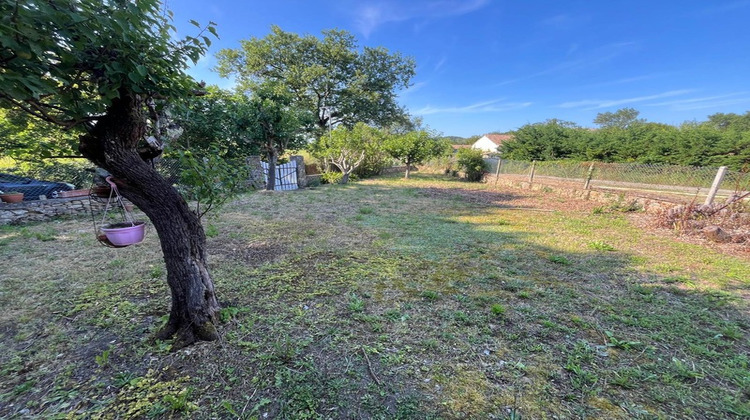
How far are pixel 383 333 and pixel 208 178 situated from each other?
5.79 ft

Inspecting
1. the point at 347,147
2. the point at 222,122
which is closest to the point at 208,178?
the point at 222,122

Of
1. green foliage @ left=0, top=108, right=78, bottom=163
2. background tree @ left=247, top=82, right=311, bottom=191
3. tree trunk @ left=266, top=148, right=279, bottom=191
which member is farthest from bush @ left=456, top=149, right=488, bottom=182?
green foliage @ left=0, top=108, right=78, bottom=163

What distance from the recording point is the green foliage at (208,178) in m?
1.93

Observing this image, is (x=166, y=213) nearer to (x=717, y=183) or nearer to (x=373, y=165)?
(x=717, y=183)

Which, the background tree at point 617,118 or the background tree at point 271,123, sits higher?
the background tree at point 617,118

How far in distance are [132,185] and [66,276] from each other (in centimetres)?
224

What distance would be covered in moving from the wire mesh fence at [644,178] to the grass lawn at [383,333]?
2.85 metres

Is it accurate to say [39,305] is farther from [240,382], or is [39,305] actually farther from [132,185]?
[240,382]

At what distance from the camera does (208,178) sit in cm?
204

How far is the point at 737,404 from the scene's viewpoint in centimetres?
A: 154

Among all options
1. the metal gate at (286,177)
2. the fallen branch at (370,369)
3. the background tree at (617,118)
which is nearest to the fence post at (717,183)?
the fallen branch at (370,369)

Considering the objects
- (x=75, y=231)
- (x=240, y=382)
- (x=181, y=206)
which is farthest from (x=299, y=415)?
(x=75, y=231)

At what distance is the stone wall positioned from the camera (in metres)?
4.68

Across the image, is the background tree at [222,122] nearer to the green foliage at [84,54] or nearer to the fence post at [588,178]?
the green foliage at [84,54]
